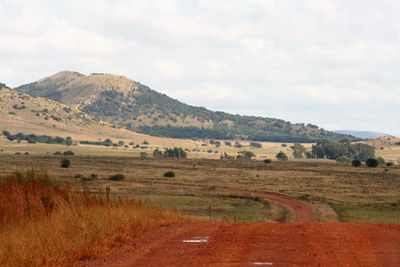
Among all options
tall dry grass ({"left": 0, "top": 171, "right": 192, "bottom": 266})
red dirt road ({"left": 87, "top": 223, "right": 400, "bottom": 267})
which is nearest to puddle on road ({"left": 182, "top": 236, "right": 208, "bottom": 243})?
red dirt road ({"left": 87, "top": 223, "right": 400, "bottom": 267})

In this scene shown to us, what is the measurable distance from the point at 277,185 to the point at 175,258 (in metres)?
64.8

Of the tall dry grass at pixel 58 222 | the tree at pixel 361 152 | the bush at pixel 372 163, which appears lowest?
the tall dry grass at pixel 58 222

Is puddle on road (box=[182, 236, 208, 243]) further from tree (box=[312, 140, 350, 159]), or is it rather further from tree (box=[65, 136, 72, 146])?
tree (box=[65, 136, 72, 146])

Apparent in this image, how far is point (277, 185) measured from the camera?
257 feet

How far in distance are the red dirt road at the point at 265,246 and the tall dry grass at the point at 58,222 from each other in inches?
21.0

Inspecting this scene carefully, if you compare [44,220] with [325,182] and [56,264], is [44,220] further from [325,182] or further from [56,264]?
[325,182]

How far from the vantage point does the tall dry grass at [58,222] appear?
44.8ft

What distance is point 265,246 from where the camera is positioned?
15.8 m

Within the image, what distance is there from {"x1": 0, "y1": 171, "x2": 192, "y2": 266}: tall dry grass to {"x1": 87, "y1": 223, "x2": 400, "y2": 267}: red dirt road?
53 cm

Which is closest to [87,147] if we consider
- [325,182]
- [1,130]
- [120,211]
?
[1,130]

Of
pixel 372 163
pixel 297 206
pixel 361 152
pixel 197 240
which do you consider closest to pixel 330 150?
pixel 361 152

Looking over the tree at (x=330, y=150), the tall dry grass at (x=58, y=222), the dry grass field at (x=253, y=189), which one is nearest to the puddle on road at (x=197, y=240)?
the tall dry grass at (x=58, y=222)

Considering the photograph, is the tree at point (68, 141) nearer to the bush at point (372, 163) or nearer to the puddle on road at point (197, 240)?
the bush at point (372, 163)

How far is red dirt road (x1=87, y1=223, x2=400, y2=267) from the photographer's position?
13664mm
